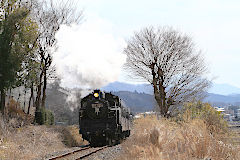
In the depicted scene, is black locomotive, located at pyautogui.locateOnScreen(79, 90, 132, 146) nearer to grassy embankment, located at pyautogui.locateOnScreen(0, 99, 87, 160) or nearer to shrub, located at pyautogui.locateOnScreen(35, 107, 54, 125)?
grassy embankment, located at pyautogui.locateOnScreen(0, 99, 87, 160)

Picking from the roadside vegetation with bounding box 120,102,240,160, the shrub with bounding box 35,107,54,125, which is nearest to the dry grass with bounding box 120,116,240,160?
the roadside vegetation with bounding box 120,102,240,160

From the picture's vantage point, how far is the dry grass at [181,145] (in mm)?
9633

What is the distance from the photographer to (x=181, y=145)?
409 inches

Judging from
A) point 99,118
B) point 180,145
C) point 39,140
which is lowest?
point 39,140

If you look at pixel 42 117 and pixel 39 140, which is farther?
pixel 42 117

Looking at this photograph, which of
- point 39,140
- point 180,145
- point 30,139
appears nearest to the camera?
point 180,145

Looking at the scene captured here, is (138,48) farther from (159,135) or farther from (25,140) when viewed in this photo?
(159,135)

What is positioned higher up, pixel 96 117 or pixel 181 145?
pixel 96 117

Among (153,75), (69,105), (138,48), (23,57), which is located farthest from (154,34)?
(69,105)

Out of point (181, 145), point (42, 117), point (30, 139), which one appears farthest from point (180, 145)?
point (42, 117)

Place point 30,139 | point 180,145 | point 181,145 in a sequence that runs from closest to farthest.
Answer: point 181,145 → point 180,145 → point 30,139

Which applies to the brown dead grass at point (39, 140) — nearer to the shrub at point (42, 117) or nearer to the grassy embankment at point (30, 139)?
the grassy embankment at point (30, 139)

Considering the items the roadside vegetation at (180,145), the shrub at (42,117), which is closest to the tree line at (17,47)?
the shrub at (42,117)

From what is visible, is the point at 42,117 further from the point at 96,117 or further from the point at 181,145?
the point at 181,145
